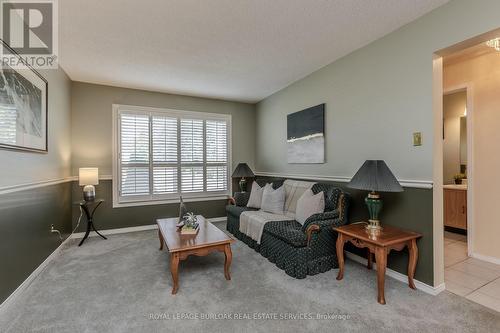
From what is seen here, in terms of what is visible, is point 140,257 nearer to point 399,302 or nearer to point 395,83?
point 399,302

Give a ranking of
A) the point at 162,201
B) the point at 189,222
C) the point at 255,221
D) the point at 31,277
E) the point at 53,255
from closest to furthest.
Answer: the point at 31,277, the point at 189,222, the point at 53,255, the point at 255,221, the point at 162,201

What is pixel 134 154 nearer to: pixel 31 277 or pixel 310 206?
pixel 31 277

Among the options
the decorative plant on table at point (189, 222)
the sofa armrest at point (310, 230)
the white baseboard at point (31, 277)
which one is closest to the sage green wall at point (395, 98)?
the sofa armrest at point (310, 230)

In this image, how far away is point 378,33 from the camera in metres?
2.62

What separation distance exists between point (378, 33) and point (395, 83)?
59 cm

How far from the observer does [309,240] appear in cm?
256

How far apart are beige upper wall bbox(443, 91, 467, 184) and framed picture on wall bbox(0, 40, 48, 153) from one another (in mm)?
6256

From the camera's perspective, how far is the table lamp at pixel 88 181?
12.0 ft

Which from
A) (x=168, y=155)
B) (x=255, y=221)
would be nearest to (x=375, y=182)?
(x=255, y=221)

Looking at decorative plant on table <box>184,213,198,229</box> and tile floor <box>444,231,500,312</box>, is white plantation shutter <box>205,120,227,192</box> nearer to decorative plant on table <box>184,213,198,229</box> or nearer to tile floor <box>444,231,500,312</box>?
decorative plant on table <box>184,213,198,229</box>

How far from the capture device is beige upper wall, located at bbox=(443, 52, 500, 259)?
2.88 metres

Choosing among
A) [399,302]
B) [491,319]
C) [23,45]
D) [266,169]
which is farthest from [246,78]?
[491,319]

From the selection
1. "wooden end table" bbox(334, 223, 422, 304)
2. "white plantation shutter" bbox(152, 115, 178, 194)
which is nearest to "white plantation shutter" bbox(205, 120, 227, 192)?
"white plantation shutter" bbox(152, 115, 178, 194)

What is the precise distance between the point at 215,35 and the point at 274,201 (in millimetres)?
2402
